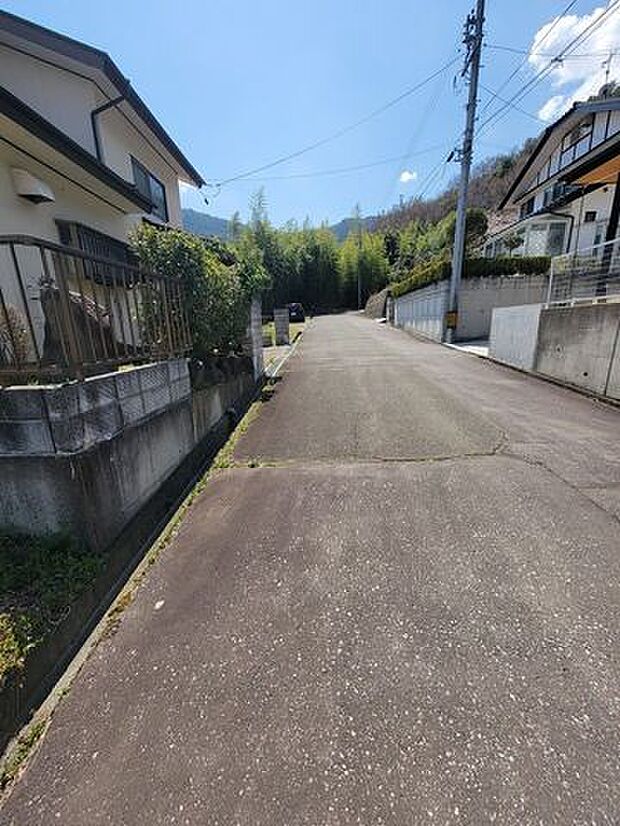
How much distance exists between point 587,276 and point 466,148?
8540 mm

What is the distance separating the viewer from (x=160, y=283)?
11.8 feet

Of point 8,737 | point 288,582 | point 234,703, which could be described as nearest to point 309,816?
point 234,703

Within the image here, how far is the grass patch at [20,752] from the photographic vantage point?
1273mm

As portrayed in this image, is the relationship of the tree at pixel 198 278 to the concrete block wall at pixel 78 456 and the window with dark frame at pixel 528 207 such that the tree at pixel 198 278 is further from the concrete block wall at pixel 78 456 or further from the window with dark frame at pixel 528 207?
the window with dark frame at pixel 528 207

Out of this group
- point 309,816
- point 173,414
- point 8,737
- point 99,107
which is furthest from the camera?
point 99,107

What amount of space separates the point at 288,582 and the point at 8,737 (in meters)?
1.25

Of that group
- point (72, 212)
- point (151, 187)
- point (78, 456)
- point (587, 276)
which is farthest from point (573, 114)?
point (78, 456)

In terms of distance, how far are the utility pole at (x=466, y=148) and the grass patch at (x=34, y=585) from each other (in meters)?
13.2

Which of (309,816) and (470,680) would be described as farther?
(470,680)

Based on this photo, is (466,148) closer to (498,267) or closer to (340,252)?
(498,267)

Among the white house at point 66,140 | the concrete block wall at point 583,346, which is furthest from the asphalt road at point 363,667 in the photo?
the white house at point 66,140

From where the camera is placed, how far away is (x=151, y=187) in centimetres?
856

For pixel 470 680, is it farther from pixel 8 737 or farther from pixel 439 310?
pixel 439 310

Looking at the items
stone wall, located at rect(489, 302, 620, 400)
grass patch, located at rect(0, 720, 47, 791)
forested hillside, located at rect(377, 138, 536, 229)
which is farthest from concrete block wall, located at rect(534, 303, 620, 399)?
forested hillside, located at rect(377, 138, 536, 229)
